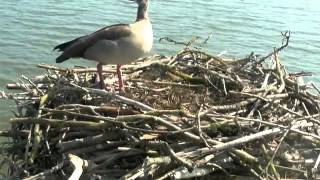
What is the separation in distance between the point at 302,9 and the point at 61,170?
14120 mm

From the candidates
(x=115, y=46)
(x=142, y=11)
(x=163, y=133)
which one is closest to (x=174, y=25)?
(x=142, y=11)

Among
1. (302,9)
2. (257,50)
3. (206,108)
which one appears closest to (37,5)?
(257,50)

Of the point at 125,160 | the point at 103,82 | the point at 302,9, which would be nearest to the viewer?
the point at 125,160

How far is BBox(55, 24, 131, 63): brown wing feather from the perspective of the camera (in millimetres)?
6195

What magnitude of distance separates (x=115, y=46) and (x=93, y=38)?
1.00ft

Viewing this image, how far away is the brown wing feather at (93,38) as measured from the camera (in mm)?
6195

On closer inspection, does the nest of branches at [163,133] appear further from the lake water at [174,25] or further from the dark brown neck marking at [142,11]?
the lake water at [174,25]

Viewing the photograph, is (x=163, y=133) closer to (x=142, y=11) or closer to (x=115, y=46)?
(x=115, y=46)

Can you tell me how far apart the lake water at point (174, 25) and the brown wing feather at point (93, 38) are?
460 centimetres

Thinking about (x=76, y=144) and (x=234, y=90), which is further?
(x=234, y=90)

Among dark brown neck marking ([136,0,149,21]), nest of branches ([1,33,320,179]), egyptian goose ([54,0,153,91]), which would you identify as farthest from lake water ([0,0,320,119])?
nest of branches ([1,33,320,179])

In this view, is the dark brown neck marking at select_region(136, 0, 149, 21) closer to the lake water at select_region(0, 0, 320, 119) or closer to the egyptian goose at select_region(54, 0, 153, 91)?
the egyptian goose at select_region(54, 0, 153, 91)

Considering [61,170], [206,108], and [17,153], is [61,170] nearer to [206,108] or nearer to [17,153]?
[17,153]

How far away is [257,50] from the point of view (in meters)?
13.1
